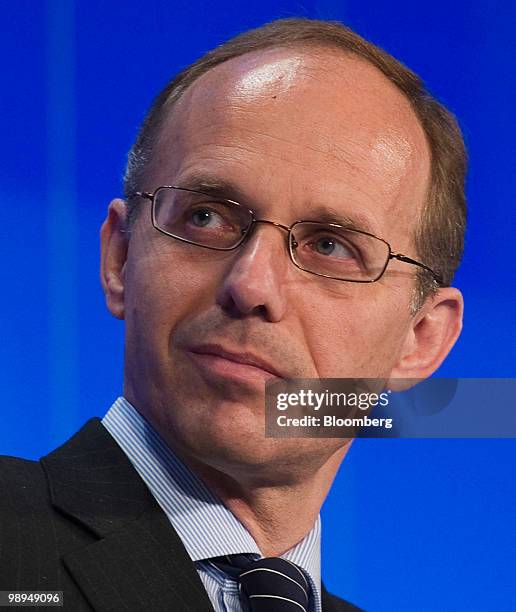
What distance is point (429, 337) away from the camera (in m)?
2.17

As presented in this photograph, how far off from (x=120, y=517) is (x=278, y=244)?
21.6 inches

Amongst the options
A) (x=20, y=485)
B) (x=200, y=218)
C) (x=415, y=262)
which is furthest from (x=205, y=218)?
(x=20, y=485)

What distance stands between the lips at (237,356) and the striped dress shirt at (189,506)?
0.21 meters

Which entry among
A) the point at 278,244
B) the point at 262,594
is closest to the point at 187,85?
the point at 278,244

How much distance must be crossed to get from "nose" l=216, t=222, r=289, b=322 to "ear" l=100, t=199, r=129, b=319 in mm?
337

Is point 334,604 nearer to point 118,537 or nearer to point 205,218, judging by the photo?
point 118,537

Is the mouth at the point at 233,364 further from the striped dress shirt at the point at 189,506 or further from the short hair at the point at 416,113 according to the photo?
the short hair at the point at 416,113

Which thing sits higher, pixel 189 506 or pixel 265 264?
pixel 265 264

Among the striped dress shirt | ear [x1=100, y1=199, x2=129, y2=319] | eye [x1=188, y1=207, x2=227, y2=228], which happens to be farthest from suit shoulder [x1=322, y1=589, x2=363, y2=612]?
eye [x1=188, y1=207, x2=227, y2=228]

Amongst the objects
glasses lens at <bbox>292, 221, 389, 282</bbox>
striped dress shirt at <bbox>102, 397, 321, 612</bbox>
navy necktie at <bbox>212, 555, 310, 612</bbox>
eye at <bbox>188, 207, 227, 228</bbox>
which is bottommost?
navy necktie at <bbox>212, 555, 310, 612</bbox>

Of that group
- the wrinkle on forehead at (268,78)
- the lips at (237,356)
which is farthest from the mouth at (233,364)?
the wrinkle on forehead at (268,78)

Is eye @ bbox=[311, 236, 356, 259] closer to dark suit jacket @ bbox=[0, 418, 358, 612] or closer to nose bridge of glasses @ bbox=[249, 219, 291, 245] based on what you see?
nose bridge of glasses @ bbox=[249, 219, 291, 245]

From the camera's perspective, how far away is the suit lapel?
157cm

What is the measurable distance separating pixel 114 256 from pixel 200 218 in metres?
0.29
